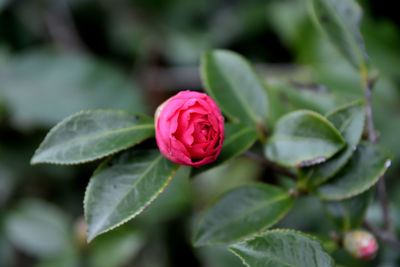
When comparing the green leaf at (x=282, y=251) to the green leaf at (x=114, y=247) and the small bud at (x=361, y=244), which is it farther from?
the green leaf at (x=114, y=247)

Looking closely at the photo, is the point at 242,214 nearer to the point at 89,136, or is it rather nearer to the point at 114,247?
the point at 89,136

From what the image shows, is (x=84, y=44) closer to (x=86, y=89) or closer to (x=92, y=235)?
(x=86, y=89)

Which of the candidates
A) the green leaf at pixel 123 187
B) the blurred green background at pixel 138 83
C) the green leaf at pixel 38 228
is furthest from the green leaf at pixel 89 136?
the green leaf at pixel 38 228

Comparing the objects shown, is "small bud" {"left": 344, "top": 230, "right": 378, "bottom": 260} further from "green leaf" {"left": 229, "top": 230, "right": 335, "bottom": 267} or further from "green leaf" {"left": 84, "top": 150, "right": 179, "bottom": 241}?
"green leaf" {"left": 84, "top": 150, "right": 179, "bottom": 241}

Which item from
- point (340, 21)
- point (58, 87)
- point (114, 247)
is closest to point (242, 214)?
point (340, 21)

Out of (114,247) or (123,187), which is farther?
(114,247)

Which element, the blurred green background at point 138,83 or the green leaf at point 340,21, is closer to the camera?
the green leaf at point 340,21

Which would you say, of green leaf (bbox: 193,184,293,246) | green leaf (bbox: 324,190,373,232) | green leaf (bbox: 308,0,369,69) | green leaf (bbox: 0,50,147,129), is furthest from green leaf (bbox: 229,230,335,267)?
green leaf (bbox: 0,50,147,129)
